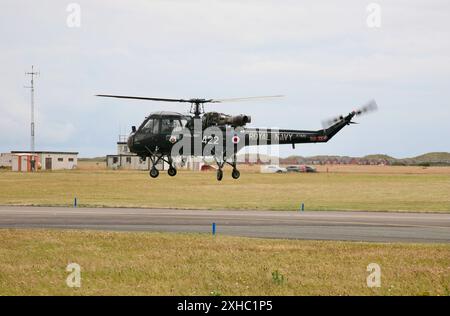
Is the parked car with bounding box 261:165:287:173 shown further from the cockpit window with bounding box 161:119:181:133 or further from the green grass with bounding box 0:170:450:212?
the cockpit window with bounding box 161:119:181:133

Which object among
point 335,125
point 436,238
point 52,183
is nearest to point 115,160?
point 52,183

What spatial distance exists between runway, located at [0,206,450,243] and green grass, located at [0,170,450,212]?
7784 millimetres

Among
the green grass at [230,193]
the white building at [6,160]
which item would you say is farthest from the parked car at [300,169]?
the white building at [6,160]

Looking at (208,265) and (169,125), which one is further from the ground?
(169,125)

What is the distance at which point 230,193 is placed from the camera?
8312cm

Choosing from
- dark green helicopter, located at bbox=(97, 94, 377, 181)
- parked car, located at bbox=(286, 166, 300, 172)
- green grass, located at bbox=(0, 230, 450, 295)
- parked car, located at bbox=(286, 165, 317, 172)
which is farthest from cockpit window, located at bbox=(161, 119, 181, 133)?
parked car, located at bbox=(286, 166, 300, 172)

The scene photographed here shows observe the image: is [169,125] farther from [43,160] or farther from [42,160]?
[43,160]

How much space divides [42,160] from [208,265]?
117m

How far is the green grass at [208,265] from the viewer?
22125 mm

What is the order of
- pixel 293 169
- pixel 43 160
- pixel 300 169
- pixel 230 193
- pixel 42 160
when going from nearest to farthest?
pixel 230 193
pixel 42 160
pixel 43 160
pixel 300 169
pixel 293 169

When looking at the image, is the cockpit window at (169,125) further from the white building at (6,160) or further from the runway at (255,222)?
the white building at (6,160)

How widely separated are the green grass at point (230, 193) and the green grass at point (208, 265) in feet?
96.4

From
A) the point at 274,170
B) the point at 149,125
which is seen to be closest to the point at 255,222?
the point at 149,125
